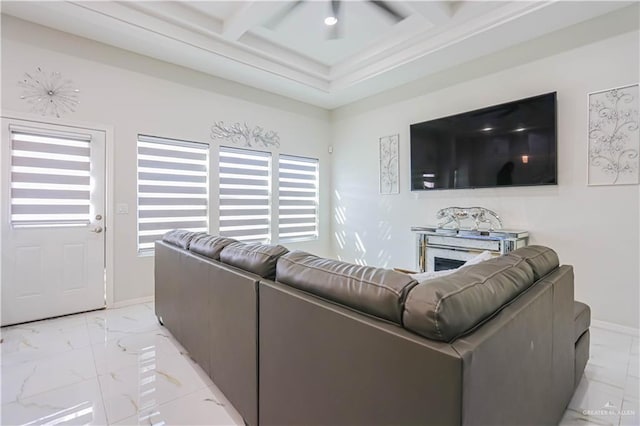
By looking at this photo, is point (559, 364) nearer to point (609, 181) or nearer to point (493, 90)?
point (609, 181)

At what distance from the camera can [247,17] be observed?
10.3 ft

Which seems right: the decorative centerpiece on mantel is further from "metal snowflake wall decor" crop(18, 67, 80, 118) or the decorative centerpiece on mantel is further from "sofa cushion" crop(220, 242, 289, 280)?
"metal snowflake wall decor" crop(18, 67, 80, 118)

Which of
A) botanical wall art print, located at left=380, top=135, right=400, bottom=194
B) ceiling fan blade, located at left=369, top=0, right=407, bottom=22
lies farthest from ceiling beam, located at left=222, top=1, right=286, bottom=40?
botanical wall art print, located at left=380, top=135, right=400, bottom=194

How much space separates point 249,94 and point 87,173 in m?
2.36


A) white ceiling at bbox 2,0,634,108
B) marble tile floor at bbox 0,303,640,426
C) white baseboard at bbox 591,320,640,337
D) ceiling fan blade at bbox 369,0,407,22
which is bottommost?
marble tile floor at bbox 0,303,640,426

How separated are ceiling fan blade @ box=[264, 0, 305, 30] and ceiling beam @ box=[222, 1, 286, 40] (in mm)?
96

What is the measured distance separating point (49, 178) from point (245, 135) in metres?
2.33

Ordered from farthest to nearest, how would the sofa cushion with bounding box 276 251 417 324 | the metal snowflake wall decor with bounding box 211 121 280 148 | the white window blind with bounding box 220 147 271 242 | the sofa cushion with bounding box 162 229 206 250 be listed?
the white window blind with bounding box 220 147 271 242 → the metal snowflake wall decor with bounding box 211 121 280 148 → the sofa cushion with bounding box 162 229 206 250 → the sofa cushion with bounding box 276 251 417 324

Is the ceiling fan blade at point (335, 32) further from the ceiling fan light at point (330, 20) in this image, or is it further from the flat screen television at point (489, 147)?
the flat screen television at point (489, 147)

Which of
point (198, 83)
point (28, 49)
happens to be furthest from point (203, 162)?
point (28, 49)

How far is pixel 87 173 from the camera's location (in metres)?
3.40

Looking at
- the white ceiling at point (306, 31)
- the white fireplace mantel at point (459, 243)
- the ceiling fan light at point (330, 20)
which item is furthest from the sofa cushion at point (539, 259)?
the ceiling fan light at point (330, 20)

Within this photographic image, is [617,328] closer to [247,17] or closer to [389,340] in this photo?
[389,340]

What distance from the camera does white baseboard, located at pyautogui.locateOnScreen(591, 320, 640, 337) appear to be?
2760 millimetres
